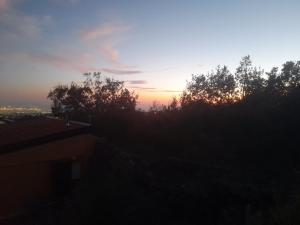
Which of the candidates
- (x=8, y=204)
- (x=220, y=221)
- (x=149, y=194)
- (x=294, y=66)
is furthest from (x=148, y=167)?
(x=294, y=66)

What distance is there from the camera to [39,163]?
43.7 ft

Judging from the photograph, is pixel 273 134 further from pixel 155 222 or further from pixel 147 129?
pixel 155 222

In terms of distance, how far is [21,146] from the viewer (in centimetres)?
1272

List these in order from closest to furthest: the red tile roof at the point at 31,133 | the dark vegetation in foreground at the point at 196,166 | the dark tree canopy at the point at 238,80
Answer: the dark vegetation in foreground at the point at 196,166 → the red tile roof at the point at 31,133 → the dark tree canopy at the point at 238,80

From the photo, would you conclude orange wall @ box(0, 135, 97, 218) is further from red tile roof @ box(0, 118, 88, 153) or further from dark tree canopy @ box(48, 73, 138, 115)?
dark tree canopy @ box(48, 73, 138, 115)

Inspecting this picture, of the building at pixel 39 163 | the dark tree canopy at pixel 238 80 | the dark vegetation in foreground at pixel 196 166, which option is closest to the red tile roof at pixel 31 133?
the building at pixel 39 163

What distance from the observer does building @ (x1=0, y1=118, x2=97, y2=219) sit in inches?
492

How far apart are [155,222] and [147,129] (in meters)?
7.01

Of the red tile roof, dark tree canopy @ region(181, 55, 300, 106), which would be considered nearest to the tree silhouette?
dark tree canopy @ region(181, 55, 300, 106)

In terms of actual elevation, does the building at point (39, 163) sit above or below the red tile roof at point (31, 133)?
below

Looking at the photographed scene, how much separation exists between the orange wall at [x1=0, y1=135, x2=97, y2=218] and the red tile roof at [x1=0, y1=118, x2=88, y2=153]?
0.75 ft

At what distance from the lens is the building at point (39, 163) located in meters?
12.5

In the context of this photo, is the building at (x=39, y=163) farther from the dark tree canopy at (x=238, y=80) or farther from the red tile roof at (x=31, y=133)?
the dark tree canopy at (x=238, y=80)

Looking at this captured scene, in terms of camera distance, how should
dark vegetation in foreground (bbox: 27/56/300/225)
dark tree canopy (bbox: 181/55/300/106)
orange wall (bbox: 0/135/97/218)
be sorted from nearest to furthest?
dark vegetation in foreground (bbox: 27/56/300/225) < orange wall (bbox: 0/135/97/218) < dark tree canopy (bbox: 181/55/300/106)
